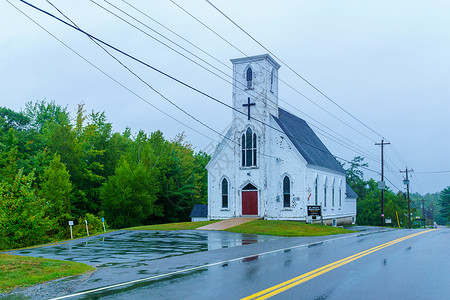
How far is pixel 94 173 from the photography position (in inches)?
2098

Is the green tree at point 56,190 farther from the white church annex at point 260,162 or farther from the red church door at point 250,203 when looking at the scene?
the red church door at point 250,203

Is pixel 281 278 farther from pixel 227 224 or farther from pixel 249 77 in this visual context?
pixel 249 77

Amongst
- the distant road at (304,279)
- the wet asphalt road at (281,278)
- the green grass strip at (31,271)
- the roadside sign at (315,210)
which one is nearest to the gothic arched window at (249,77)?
the roadside sign at (315,210)

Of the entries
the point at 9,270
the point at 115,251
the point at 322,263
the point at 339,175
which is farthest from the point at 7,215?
the point at 339,175

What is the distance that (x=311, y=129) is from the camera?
5131 cm

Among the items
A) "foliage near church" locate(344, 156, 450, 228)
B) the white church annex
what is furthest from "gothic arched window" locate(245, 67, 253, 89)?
"foliage near church" locate(344, 156, 450, 228)

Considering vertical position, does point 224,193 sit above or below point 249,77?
below

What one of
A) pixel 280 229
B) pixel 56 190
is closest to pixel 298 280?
pixel 280 229

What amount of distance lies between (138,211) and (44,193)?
1036 cm

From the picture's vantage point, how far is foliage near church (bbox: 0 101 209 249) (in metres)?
41.0

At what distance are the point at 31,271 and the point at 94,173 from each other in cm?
4293

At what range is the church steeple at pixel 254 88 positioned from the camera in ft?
120

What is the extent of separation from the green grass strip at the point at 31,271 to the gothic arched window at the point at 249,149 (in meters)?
24.6

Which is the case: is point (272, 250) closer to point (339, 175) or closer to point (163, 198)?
point (339, 175)
